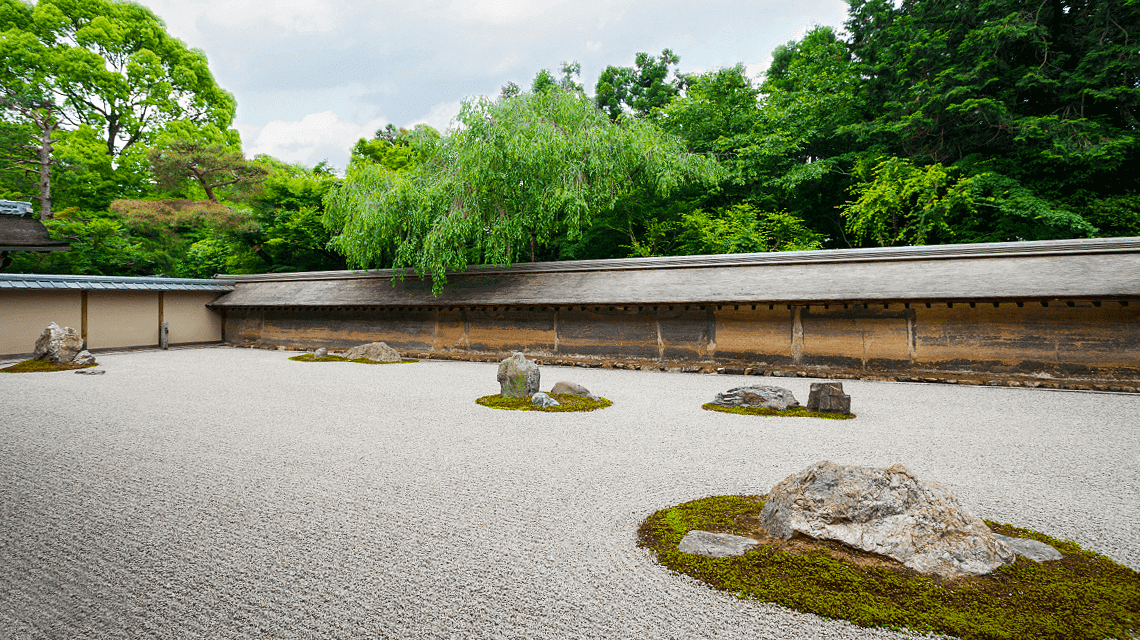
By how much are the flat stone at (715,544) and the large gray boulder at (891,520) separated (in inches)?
8.7

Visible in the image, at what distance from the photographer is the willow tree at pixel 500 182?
39.1ft

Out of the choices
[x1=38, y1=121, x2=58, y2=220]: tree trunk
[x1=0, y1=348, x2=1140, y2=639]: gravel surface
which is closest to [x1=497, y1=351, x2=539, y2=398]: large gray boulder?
[x1=0, y1=348, x2=1140, y2=639]: gravel surface

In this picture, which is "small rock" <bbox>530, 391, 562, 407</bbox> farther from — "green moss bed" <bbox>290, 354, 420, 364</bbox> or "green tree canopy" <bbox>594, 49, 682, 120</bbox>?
"green tree canopy" <bbox>594, 49, 682, 120</bbox>

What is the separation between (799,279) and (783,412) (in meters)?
4.31

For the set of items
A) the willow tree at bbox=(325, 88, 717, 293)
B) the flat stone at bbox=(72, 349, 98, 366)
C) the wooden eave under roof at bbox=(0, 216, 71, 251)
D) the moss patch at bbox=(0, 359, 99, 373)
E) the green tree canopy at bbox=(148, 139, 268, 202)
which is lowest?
the moss patch at bbox=(0, 359, 99, 373)

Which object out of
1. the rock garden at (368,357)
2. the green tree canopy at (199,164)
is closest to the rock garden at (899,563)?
the rock garden at (368,357)

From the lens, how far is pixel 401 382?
9188mm

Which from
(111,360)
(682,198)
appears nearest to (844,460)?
(682,198)

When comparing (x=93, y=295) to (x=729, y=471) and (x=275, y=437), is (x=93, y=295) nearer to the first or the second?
(x=275, y=437)

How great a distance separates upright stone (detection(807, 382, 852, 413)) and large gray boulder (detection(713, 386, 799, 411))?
26 cm

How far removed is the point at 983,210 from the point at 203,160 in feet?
78.4

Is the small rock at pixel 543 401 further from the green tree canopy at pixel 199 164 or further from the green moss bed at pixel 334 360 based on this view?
the green tree canopy at pixel 199 164

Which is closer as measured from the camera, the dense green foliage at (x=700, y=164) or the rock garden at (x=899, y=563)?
the rock garden at (x=899, y=563)

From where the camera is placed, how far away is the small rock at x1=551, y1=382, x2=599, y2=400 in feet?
24.6
